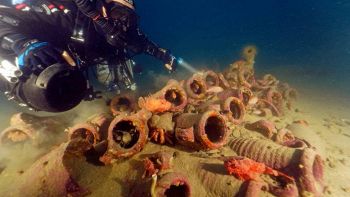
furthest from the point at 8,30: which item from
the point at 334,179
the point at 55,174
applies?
the point at 334,179

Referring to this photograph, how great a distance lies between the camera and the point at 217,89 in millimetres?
5879

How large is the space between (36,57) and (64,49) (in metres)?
1.48

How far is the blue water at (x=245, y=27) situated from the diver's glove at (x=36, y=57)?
2243cm

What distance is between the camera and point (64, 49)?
14.7 feet

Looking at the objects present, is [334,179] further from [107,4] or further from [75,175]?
[107,4]

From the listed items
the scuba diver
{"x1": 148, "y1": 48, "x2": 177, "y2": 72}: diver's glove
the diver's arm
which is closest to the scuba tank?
the scuba diver

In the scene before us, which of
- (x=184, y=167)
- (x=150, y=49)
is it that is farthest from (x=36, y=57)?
(x=150, y=49)

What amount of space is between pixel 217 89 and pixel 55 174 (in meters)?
3.72

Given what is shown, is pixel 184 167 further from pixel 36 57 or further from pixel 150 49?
pixel 150 49

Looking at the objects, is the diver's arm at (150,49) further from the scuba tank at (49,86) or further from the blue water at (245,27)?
the blue water at (245,27)

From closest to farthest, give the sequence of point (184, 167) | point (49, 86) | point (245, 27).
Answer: point (49, 86) < point (184, 167) < point (245, 27)

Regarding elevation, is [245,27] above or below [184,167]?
above

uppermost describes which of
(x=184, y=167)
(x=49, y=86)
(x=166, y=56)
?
(x=166, y=56)

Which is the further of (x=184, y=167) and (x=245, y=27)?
(x=245, y=27)
